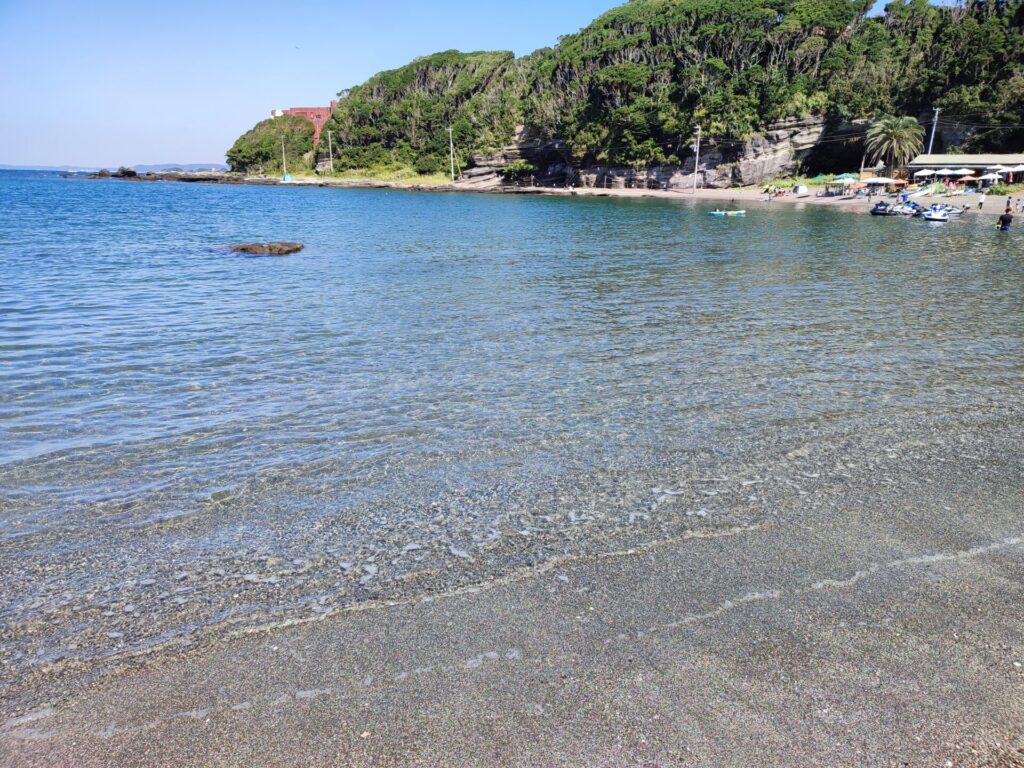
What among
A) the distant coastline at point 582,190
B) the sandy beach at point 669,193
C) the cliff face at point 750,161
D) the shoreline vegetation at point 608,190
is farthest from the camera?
the cliff face at point 750,161

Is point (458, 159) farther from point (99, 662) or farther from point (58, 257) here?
point (99, 662)

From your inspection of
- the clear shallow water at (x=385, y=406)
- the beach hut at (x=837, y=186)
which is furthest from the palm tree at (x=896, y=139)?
the clear shallow water at (x=385, y=406)

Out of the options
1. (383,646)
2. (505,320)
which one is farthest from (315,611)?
(505,320)

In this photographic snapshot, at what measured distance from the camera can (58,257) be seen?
3091 cm

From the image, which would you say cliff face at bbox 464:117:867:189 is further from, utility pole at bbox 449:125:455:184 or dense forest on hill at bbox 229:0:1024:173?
utility pole at bbox 449:125:455:184

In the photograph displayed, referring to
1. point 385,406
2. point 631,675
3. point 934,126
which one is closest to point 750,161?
point 934,126

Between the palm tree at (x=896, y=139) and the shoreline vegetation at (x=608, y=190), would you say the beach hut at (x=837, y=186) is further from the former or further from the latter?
the palm tree at (x=896, y=139)

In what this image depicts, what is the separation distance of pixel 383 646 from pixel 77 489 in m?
5.50

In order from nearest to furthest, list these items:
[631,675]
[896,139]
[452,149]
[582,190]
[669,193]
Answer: [631,675], [896,139], [669,193], [582,190], [452,149]

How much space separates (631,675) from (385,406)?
7295mm

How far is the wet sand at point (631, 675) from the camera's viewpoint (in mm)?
4039

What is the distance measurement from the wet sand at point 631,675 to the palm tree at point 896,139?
105m

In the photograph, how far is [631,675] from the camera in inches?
183

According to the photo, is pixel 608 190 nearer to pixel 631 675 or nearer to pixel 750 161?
pixel 750 161
